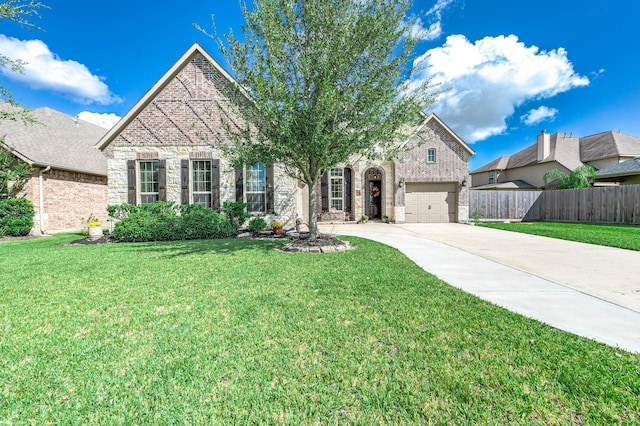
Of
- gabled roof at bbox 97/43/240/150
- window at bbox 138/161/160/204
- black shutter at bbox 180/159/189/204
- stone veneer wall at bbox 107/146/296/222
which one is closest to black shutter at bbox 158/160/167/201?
stone veneer wall at bbox 107/146/296/222

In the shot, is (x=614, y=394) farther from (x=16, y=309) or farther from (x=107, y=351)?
(x=16, y=309)

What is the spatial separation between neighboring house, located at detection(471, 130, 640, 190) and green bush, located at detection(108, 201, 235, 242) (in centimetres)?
2493

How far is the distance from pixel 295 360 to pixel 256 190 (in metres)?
9.45

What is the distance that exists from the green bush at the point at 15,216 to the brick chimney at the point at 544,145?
3314 centimetres

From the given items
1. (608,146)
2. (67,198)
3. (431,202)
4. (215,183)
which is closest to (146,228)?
(215,183)

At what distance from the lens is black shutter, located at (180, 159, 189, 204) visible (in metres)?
10.8

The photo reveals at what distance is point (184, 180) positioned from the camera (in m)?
10.8

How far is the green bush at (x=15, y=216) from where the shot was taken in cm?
1063

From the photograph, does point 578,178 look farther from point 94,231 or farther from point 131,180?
point 94,231

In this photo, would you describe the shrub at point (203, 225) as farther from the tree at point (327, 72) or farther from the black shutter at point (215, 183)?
the tree at point (327, 72)

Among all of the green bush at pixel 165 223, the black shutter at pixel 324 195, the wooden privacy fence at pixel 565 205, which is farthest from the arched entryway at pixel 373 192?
the green bush at pixel 165 223

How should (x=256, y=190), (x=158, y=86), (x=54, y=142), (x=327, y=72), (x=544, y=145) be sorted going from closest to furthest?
1. (x=327, y=72)
2. (x=158, y=86)
3. (x=256, y=190)
4. (x=54, y=142)
5. (x=544, y=145)

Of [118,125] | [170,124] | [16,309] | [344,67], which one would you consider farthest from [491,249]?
[118,125]

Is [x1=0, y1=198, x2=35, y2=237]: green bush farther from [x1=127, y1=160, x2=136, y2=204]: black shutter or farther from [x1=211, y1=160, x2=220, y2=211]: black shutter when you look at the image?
[x1=211, y1=160, x2=220, y2=211]: black shutter
